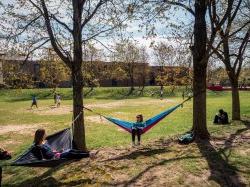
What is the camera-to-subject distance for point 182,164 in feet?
32.1

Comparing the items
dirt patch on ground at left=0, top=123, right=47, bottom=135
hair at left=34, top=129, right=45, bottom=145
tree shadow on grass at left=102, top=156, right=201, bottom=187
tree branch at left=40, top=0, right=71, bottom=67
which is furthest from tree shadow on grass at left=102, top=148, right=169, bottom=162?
dirt patch on ground at left=0, top=123, right=47, bottom=135

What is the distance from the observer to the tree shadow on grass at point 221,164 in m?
8.41

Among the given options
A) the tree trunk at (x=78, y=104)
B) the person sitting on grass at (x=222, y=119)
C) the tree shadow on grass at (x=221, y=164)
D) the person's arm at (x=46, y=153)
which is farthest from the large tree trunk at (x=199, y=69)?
the person sitting on grass at (x=222, y=119)

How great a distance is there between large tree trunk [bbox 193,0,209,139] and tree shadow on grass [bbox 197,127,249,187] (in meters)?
0.72

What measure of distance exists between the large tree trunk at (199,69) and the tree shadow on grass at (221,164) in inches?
28.2

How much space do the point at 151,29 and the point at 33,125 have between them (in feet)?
40.8

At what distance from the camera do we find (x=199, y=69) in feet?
42.5

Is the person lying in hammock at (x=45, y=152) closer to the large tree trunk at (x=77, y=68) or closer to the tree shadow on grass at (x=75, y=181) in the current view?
the tree shadow on grass at (x=75, y=181)

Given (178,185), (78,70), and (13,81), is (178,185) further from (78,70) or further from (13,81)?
(13,81)

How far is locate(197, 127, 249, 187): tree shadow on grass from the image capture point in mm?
8406

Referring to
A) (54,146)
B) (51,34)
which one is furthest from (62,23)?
(54,146)

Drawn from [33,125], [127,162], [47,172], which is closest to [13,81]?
[47,172]

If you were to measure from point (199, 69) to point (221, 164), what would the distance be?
428cm

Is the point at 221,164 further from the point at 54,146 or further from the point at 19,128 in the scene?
the point at 19,128
